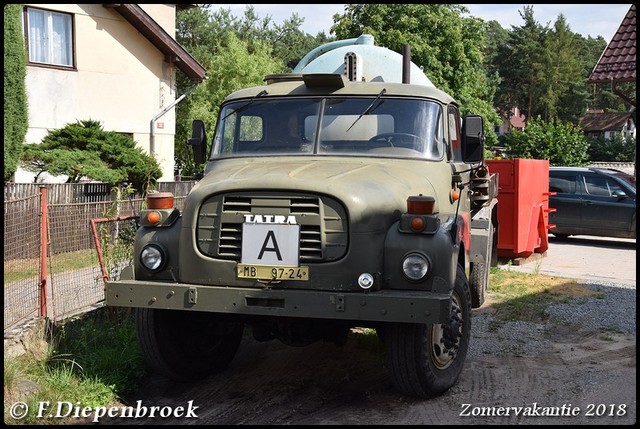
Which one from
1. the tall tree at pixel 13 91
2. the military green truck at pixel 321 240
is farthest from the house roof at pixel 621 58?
the tall tree at pixel 13 91

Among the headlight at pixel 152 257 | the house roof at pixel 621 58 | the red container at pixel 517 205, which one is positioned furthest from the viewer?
the house roof at pixel 621 58

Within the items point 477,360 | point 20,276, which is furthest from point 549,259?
point 20,276

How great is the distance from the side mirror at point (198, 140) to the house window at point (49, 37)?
10355mm

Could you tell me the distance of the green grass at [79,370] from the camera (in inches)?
218

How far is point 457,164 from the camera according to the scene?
674 centimetres

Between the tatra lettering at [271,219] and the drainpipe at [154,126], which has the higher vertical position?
the drainpipe at [154,126]

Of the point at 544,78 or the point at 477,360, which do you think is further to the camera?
the point at 544,78

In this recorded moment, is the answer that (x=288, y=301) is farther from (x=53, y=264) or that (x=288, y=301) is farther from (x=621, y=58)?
(x=621, y=58)

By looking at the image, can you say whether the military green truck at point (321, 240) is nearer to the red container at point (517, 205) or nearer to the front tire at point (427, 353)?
the front tire at point (427, 353)

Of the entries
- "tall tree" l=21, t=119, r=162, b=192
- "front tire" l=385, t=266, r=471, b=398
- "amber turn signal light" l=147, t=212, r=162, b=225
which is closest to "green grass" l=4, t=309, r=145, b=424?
"amber turn signal light" l=147, t=212, r=162, b=225

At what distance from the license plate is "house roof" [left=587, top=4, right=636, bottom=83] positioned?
8.70 metres

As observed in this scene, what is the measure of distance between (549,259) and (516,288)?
366 centimetres

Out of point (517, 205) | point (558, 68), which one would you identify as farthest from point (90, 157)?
point (558, 68)

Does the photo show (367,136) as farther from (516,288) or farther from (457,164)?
(516,288)
